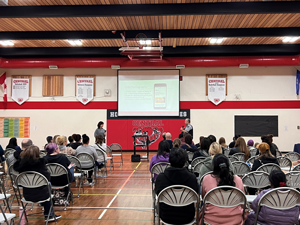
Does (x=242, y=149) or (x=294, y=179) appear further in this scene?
(x=242, y=149)

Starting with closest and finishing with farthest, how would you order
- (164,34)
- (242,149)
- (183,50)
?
1. (242,149)
2. (164,34)
3. (183,50)

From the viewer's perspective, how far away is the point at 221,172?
2.62 m

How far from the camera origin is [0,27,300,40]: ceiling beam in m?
8.62

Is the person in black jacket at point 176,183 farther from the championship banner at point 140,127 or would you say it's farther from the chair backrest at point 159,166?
the championship banner at point 140,127

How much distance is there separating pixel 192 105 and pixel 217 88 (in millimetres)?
1393

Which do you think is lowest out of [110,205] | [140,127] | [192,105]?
[110,205]

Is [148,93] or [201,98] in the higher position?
[148,93]

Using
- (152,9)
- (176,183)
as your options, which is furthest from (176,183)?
(152,9)

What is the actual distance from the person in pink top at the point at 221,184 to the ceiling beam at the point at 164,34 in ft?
22.4

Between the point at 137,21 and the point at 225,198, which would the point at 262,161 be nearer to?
the point at 225,198

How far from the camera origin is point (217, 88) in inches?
471

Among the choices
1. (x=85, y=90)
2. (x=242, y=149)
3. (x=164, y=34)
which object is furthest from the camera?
(x=85, y=90)

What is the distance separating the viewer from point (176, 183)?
2674 millimetres

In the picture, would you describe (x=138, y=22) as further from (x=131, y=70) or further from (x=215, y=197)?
(x=215, y=197)
